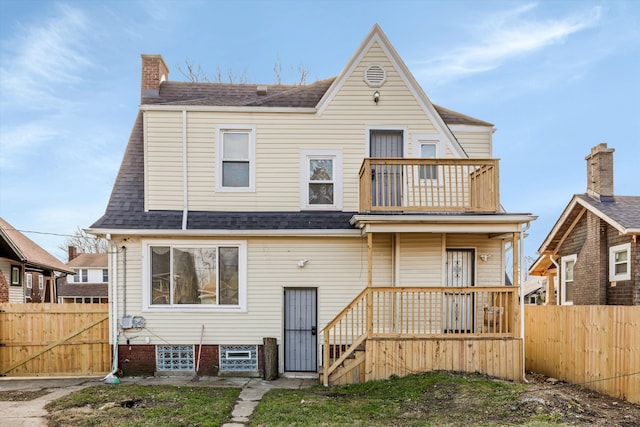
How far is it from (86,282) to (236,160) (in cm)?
3157

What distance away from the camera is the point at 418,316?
9695 mm

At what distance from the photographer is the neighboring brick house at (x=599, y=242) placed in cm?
1306

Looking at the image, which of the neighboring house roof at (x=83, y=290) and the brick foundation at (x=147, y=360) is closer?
the brick foundation at (x=147, y=360)

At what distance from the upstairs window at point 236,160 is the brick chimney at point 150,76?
2575 millimetres

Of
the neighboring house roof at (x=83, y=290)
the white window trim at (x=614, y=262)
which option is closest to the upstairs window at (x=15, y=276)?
the neighboring house roof at (x=83, y=290)

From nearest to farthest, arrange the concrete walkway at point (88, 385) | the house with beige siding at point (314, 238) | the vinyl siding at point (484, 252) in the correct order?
the concrete walkway at point (88, 385)
the house with beige siding at point (314, 238)
the vinyl siding at point (484, 252)

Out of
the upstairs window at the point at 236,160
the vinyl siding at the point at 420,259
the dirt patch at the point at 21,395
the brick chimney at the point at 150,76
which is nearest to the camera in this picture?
the dirt patch at the point at 21,395

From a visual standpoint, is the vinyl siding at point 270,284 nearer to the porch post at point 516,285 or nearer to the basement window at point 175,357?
the basement window at point 175,357

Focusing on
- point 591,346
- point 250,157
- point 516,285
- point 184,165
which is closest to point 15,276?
point 184,165

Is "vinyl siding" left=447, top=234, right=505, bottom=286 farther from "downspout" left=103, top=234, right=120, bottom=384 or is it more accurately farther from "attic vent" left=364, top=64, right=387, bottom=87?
"downspout" left=103, top=234, right=120, bottom=384

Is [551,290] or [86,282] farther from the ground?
[551,290]

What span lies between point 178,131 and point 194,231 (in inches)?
104

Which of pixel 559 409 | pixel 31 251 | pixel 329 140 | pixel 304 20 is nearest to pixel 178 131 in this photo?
pixel 329 140

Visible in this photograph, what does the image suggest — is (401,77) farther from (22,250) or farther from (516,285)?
(22,250)
